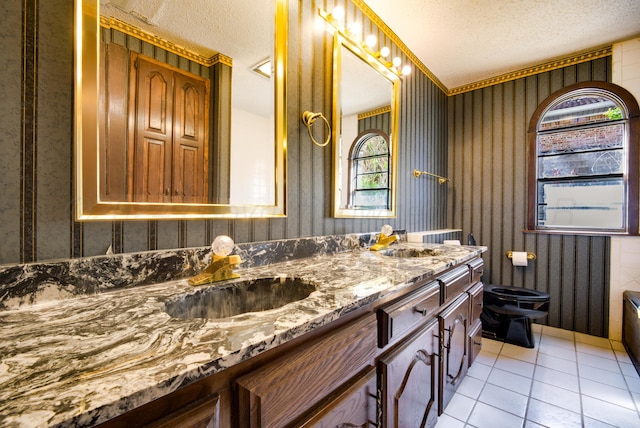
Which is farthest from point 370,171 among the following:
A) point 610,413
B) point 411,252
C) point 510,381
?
point 610,413

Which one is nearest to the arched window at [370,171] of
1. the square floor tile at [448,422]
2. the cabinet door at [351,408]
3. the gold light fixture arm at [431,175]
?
the gold light fixture arm at [431,175]

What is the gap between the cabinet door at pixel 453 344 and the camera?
1.25m

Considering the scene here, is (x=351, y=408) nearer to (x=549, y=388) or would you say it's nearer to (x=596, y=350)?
(x=549, y=388)

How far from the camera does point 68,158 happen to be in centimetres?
76

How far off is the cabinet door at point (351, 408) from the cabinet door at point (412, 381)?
6 cm

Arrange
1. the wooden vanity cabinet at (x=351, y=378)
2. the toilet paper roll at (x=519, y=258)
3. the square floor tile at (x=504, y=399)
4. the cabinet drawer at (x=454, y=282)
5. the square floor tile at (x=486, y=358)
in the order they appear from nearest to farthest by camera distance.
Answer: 1. the wooden vanity cabinet at (x=351, y=378)
2. the cabinet drawer at (x=454, y=282)
3. the square floor tile at (x=504, y=399)
4. the square floor tile at (x=486, y=358)
5. the toilet paper roll at (x=519, y=258)

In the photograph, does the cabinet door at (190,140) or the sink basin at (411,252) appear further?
the sink basin at (411,252)

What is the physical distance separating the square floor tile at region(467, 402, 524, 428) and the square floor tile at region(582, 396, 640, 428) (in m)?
A: 0.38

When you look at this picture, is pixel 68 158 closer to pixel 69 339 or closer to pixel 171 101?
pixel 171 101

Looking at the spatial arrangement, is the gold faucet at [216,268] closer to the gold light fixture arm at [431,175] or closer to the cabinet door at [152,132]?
the cabinet door at [152,132]

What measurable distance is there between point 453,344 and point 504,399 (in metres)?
0.57

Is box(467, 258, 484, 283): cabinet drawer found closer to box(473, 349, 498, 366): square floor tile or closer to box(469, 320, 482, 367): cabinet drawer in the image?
box(469, 320, 482, 367): cabinet drawer

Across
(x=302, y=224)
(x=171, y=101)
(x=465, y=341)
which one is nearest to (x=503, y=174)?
(x=465, y=341)

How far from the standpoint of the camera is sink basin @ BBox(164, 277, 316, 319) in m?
0.79
